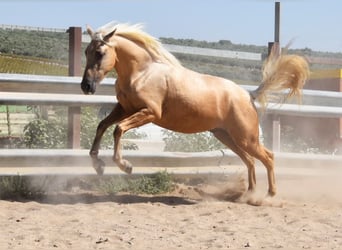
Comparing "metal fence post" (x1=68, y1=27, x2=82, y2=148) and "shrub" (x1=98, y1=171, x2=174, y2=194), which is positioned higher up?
"metal fence post" (x1=68, y1=27, x2=82, y2=148)

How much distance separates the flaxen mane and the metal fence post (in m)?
0.91

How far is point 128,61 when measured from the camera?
794 centimetres

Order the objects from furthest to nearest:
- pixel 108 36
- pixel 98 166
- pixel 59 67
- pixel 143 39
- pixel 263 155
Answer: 1. pixel 59 67
2. pixel 263 155
3. pixel 143 39
4. pixel 108 36
5. pixel 98 166

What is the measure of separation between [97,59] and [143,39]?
730 mm

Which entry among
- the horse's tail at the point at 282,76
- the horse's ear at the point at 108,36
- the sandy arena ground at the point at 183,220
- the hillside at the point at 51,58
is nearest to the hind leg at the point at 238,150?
the sandy arena ground at the point at 183,220

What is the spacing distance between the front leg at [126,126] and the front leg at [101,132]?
257mm

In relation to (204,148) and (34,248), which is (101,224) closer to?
(34,248)

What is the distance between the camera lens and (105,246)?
5.43 m

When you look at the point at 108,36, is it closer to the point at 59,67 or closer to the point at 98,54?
the point at 98,54

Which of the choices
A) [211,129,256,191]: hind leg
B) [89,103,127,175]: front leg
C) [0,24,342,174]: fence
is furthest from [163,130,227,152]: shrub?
[89,103,127,175]: front leg

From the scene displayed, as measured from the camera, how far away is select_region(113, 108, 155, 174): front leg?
7.48 meters

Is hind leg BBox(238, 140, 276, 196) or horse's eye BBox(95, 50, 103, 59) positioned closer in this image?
horse's eye BBox(95, 50, 103, 59)

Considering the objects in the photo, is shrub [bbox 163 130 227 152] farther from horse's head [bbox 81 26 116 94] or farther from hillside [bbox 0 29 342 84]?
horse's head [bbox 81 26 116 94]

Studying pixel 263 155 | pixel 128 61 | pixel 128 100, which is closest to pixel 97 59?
pixel 128 61
